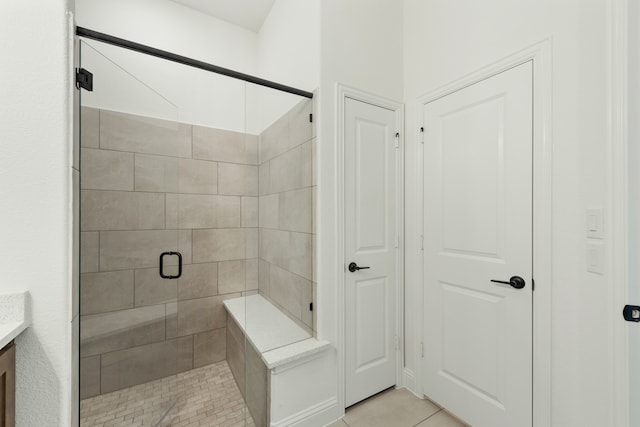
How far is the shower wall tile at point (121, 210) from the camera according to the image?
1283 millimetres

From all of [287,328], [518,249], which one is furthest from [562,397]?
[287,328]

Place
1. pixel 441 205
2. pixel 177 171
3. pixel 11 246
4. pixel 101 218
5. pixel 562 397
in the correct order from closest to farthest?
pixel 11 246
pixel 562 397
pixel 101 218
pixel 441 205
pixel 177 171

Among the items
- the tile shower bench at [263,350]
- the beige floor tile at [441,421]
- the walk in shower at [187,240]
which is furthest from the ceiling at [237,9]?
the beige floor tile at [441,421]

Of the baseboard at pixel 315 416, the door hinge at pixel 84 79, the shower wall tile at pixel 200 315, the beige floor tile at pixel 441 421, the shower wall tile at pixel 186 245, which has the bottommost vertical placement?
the beige floor tile at pixel 441 421

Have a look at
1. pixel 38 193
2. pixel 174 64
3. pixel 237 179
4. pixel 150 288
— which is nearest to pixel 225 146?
pixel 237 179

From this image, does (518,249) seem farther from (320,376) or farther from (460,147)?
(320,376)

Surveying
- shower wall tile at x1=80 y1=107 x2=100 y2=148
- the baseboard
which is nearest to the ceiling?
shower wall tile at x1=80 y1=107 x2=100 y2=148

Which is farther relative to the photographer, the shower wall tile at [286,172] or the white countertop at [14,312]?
the shower wall tile at [286,172]

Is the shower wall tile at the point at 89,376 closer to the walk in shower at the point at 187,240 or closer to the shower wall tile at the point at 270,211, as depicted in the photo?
the walk in shower at the point at 187,240

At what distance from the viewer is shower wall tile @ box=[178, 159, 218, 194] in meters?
1.95

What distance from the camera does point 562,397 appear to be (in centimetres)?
125

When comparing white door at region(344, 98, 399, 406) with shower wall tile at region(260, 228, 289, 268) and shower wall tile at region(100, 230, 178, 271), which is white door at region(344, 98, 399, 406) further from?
shower wall tile at region(100, 230, 178, 271)

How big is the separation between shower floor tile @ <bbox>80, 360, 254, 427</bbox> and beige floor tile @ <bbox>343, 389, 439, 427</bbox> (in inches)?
27.0

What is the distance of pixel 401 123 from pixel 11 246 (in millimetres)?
2129
